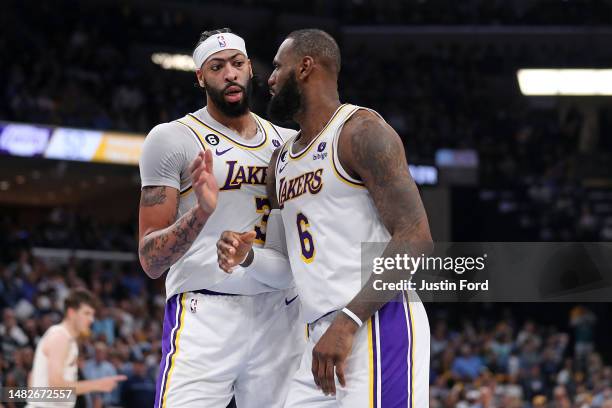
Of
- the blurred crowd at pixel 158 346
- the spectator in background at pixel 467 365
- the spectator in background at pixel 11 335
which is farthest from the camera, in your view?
the spectator in background at pixel 467 365

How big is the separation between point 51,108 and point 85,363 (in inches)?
356

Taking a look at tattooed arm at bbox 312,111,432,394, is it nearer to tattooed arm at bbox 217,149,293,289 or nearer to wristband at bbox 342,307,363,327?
wristband at bbox 342,307,363,327

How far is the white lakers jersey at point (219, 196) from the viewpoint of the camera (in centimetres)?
462

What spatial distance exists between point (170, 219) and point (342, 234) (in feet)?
3.01

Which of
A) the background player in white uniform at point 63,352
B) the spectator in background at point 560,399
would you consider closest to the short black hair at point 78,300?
the background player in white uniform at point 63,352

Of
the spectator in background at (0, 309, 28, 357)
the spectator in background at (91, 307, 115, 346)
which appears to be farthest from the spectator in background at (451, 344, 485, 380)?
the spectator in background at (0, 309, 28, 357)

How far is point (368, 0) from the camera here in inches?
1169

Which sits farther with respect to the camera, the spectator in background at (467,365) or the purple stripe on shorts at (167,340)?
the spectator in background at (467,365)

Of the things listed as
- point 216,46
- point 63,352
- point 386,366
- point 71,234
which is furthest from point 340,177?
point 71,234

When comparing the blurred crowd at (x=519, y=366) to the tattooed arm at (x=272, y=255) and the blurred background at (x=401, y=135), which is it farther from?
the tattooed arm at (x=272, y=255)

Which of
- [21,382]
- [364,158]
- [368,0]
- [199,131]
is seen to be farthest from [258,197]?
[368,0]

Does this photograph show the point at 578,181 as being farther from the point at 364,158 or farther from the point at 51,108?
the point at 364,158

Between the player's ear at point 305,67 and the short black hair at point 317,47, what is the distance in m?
0.02

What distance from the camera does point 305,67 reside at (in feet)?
14.1
